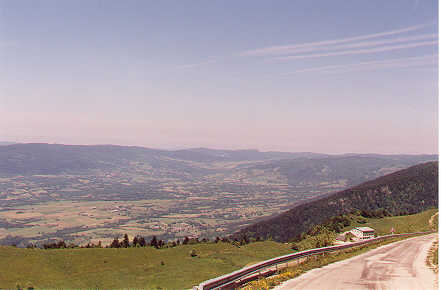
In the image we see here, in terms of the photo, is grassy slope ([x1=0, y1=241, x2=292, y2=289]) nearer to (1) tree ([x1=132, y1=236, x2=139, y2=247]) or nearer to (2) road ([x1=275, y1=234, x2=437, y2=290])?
(1) tree ([x1=132, y1=236, x2=139, y2=247])

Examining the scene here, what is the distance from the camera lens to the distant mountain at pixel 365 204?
135500 millimetres

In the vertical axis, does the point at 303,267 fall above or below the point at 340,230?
above

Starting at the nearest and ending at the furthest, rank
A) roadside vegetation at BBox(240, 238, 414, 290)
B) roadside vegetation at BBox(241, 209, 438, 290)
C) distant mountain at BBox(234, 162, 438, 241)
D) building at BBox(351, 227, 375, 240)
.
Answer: roadside vegetation at BBox(240, 238, 414, 290) < roadside vegetation at BBox(241, 209, 438, 290) < building at BBox(351, 227, 375, 240) < distant mountain at BBox(234, 162, 438, 241)

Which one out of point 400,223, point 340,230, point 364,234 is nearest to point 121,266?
point 364,234

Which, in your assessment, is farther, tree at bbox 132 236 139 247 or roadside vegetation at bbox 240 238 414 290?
tree at bbox 132 236 139 247

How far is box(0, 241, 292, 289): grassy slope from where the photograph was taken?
1047 inches

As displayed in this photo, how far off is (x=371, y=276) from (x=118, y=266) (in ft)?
65.6

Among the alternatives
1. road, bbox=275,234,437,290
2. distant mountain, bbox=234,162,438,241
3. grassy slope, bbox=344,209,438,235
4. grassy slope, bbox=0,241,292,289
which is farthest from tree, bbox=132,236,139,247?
distant mountain, bbox=234,162,438,241

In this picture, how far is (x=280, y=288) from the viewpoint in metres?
18.7

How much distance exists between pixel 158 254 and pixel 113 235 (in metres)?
150

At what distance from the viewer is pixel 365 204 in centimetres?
15150

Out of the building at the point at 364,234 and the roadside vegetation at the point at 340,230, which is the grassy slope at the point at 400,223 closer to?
the roadside vegetation at the point at 340,230

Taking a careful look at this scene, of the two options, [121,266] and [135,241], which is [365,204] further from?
[121,266]

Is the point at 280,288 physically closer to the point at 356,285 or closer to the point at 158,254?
the point at 356,285
